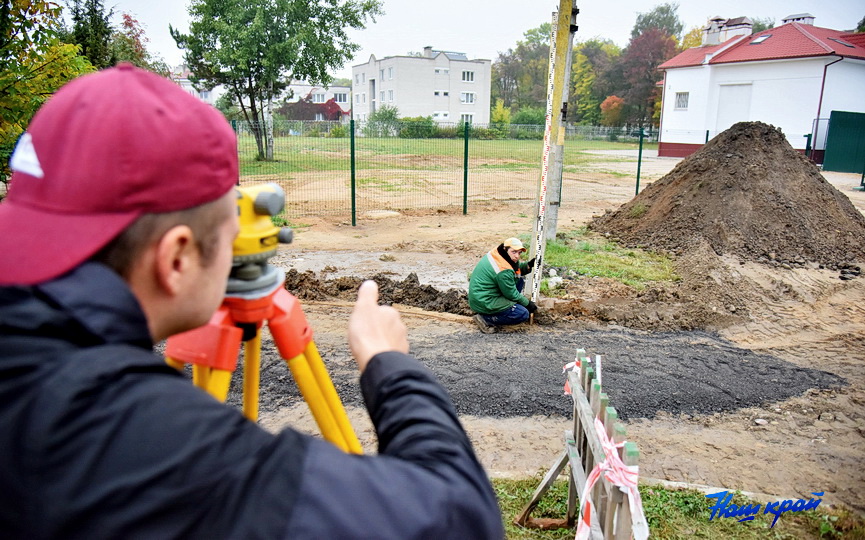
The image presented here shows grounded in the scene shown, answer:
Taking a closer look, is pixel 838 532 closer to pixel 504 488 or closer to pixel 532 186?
pixel 504 488

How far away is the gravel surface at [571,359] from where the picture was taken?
5.11m

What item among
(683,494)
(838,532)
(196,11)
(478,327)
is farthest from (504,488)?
(196,11)

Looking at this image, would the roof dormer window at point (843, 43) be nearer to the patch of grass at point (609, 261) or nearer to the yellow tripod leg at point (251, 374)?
→ the patch of grass at point (609, 261)

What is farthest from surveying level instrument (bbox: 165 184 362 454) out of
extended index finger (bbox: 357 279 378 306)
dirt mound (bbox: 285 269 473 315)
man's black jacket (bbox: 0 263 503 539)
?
dirt mound (bbox: 285 269 473 315)

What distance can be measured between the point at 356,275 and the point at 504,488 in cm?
574

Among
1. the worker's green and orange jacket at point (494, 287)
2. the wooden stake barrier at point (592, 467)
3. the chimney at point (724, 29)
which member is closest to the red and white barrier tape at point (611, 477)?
the wooden stake barrier at point (592, 467)

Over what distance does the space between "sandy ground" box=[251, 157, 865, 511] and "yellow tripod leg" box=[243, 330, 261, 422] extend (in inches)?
113

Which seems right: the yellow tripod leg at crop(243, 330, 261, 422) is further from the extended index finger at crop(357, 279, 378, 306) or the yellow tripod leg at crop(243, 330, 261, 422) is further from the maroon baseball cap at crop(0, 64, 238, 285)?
the maroon baseball cap at crop(0, 64, 238, 285)

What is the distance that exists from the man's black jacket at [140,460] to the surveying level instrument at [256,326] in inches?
19.2

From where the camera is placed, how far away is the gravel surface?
5.11 meters

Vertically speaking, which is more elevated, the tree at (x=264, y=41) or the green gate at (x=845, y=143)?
the tree at (x=264, y=41)

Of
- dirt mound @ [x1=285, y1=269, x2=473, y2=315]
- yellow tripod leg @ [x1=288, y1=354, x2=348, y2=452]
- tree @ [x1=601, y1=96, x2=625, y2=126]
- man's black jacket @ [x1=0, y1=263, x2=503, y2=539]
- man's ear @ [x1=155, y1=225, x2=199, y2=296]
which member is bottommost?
dirt mound @ [x1=285, y1=269, x2=473, y2=315]

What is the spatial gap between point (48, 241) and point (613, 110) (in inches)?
2451

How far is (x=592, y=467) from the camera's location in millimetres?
3182
